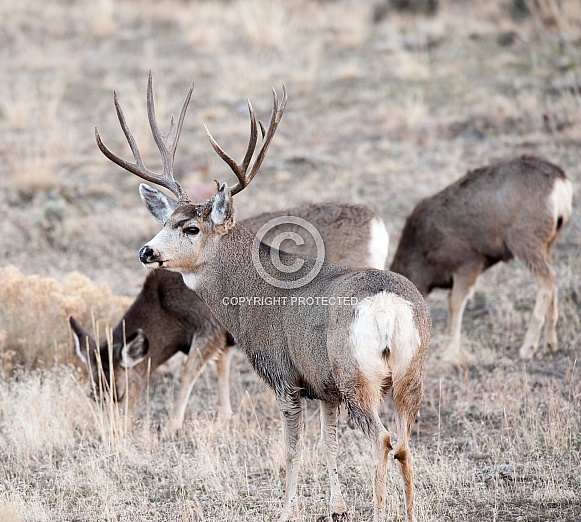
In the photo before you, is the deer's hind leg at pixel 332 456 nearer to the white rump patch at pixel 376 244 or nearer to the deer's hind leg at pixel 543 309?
the white rump patch at pixel 376 244

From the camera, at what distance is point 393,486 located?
245 inches

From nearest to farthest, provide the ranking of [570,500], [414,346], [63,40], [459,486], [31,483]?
[414,346], [570,500], [459,486], [31,483], [63,40]

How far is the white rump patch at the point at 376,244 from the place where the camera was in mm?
8305

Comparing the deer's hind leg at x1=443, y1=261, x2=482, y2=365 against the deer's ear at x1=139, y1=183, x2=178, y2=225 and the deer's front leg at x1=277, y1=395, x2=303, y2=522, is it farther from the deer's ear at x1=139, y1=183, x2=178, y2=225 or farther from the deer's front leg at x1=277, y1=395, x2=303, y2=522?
the deer's ear at x1=139, y1=183, x2=178, y2=225

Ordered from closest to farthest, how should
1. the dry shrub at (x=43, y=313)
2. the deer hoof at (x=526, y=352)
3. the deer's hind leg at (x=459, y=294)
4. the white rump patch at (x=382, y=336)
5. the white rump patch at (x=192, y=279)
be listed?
the white rump patch at (x=382, y=336) → the white rump patch at (x=192, y=279) → the dry shrub at (x=43, y=313) → the deer hoof at (x=526, y=352) → the deer's hind leg at (x=459, y=294)

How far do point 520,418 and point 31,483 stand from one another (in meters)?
3.91

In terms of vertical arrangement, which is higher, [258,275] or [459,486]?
[258,275]

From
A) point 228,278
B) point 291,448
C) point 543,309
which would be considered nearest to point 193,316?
point 228,278

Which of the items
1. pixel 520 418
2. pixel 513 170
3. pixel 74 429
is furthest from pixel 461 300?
pixel 74 429

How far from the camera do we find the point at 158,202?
652 cm

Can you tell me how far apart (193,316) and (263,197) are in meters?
5.41

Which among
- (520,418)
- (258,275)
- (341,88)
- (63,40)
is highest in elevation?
(63,40)

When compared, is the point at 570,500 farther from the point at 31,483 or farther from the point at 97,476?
the point at 31,483

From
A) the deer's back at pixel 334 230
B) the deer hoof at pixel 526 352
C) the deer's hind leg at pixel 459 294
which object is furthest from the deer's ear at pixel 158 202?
the deer hoof at pixel 526 352
